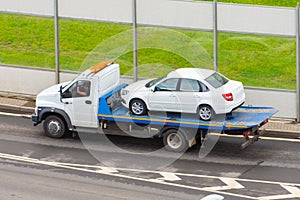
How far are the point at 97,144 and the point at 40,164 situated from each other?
2.31 metres

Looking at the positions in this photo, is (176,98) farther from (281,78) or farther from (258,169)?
(281,78)

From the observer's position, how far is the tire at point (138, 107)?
24484 millimetres

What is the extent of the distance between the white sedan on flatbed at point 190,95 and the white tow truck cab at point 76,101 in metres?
1.08

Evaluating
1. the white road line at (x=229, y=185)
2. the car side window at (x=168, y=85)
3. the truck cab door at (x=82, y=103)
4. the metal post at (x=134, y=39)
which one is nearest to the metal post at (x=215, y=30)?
the metal post at (x=134, y=39)

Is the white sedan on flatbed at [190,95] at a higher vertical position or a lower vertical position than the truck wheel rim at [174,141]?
higher

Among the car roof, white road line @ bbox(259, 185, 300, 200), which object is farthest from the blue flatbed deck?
white road line @ bbox(259, 185, 300, 200)

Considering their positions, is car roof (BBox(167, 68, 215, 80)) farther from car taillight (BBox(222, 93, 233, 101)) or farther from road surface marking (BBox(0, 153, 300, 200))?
road surface marking (BBox(0, 153, 300, 200))

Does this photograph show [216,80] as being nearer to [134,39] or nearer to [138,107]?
[138,107]

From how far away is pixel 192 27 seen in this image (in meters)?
28.0

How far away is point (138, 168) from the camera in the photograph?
A: 23.1 meters

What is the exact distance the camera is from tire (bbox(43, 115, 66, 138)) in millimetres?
25531

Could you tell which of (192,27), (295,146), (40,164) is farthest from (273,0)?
(40,164)

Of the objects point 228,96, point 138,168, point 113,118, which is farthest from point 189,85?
point 138,168

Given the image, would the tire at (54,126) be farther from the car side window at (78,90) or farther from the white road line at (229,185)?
the white road line at (229,185)
